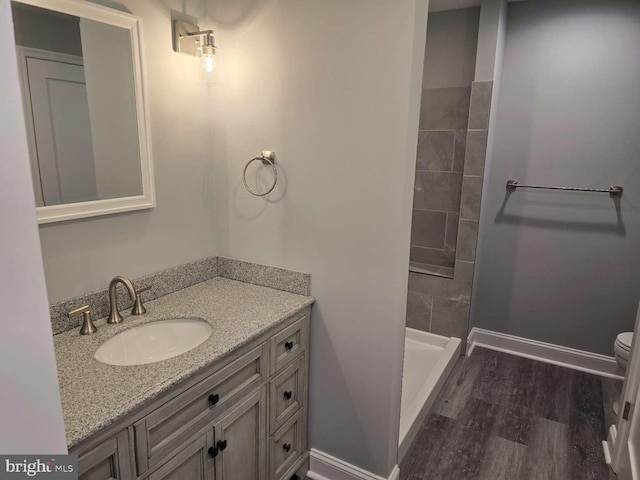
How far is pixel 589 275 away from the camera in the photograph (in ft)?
9.50

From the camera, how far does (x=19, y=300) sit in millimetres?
521

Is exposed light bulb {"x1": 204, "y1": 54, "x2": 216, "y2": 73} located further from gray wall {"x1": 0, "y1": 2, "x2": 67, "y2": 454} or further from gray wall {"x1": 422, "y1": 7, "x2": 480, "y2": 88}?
gray wall {"x1": 422, "y1": 7, "x2": 480, "y2": 88}

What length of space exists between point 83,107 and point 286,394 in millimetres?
1356

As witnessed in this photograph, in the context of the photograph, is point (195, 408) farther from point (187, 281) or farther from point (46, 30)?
point (46, 30)

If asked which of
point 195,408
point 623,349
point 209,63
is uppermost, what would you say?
point 209,63

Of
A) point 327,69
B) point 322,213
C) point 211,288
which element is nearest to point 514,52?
point 327,69

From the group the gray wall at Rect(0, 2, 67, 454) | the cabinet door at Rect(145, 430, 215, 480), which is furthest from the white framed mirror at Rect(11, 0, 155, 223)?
the gray wall at Rect(0, 2, 67, 454)

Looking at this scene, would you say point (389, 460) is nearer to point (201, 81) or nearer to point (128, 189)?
point (128, 189)

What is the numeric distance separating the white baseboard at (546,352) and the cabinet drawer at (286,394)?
5.93 ft

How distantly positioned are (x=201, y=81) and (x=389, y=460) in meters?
1.89

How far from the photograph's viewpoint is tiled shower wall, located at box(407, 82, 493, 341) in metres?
2.87

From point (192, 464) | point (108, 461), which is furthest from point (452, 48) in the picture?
point (108, 461)

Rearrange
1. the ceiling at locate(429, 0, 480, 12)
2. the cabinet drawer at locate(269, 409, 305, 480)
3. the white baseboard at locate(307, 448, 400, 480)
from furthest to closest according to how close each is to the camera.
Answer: the ceiling at locate(429, 0, 480, 12)
the white baseboard at locate(307, 448, 400, 480)
the cabinet drawer at locate(269, 409, 305, 480)

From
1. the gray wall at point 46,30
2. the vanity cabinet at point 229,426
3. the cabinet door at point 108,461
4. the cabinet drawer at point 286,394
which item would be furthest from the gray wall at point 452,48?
the cabinet door at point 108,461
